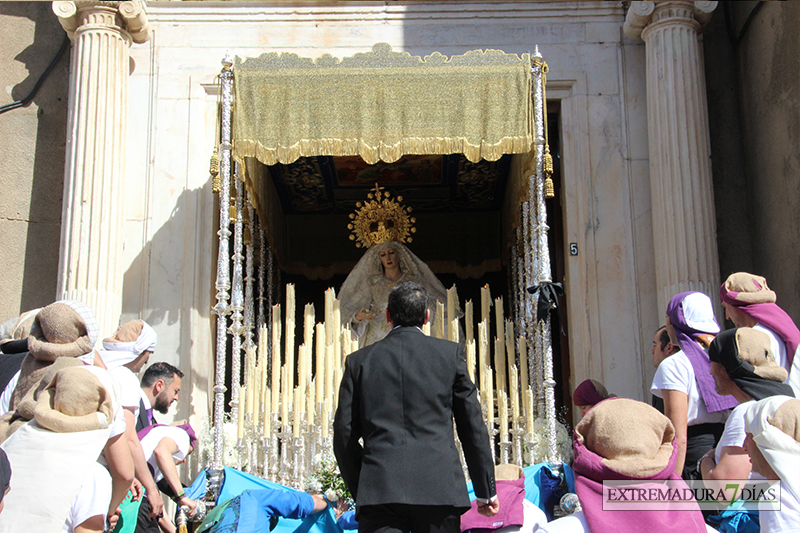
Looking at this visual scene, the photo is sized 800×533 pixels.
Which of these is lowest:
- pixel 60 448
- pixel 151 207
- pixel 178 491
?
pixel 178 491

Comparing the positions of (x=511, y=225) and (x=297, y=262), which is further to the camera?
(x=297, y=262)

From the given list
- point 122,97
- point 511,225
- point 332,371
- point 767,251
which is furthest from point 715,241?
point 122,97

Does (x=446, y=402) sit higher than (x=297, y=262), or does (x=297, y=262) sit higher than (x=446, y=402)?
(x=297, y=262)

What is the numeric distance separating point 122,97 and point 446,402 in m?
4.91

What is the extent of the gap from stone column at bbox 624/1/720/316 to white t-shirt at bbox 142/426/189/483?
155 inches

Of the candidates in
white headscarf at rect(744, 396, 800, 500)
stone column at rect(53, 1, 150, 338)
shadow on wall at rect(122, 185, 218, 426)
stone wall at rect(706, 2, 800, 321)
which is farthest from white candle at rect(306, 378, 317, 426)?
white headscarf at rect(744, 396, 800, 500)

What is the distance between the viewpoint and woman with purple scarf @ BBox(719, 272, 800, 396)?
396cm

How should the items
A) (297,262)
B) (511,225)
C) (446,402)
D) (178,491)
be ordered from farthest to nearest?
1. (297,262)
2. (511,225)
3. (178,491)
4. (446,402)

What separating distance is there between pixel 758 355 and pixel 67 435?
2608 millimetres

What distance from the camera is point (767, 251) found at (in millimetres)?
7066

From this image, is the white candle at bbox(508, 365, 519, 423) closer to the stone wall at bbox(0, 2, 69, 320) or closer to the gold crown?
the gold crown

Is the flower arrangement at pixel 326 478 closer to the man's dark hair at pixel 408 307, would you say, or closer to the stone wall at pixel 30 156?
the man's dark hair at pixel 408 307

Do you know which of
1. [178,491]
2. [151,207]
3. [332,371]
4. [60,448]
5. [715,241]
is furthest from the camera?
[151,207]

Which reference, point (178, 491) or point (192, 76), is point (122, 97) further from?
point (178, 491)
